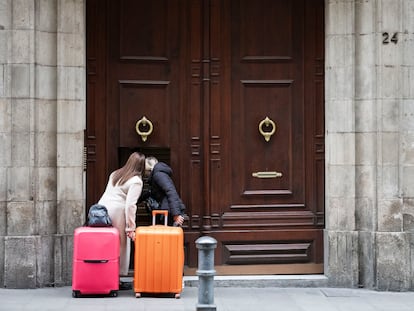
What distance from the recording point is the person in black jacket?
1222 cm

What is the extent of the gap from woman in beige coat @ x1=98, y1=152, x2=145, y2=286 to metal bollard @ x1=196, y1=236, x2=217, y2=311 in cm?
218

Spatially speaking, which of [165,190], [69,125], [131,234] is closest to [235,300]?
[131,234]

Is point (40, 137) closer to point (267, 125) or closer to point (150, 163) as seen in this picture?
point (150, 163)

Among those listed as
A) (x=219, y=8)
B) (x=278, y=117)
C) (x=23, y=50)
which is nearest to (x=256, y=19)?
(x=219, y=8)

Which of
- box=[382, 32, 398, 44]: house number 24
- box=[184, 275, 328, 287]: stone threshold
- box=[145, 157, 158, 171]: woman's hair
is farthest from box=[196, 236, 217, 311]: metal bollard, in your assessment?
box=[382, 32, 398, 44]: house number 24

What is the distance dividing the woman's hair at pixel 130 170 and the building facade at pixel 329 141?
0.60 metres

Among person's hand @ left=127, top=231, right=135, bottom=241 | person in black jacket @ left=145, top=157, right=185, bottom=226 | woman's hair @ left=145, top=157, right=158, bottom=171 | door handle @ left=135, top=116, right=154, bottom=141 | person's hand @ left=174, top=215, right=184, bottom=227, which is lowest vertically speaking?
person's hand @ left=127, top=231, right=135, bottom=241

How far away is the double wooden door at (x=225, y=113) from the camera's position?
13.0 metres

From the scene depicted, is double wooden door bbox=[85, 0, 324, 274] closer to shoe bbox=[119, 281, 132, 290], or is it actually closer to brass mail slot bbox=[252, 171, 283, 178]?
brass mail slot bbox=[252, 171, 283, 178]

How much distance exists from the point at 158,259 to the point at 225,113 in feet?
8.61

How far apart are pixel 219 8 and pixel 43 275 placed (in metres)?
4.59

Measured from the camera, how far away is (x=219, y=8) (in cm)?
1312

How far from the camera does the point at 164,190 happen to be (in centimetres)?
1229

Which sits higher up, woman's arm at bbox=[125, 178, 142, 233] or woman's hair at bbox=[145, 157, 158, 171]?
woman's hair at bbox=[145, 157, 158, 171]
